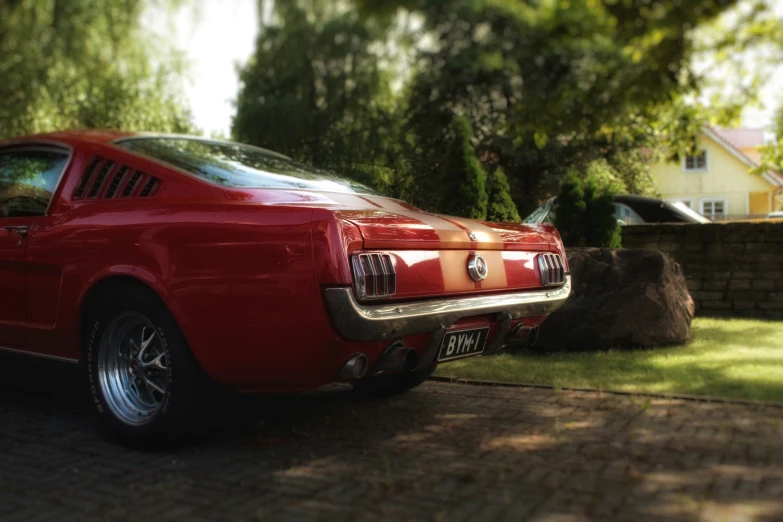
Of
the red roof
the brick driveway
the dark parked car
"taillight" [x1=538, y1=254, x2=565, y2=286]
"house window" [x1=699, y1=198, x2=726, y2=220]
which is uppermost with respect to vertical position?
the red roof

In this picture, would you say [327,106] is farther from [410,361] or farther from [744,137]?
[744,137]

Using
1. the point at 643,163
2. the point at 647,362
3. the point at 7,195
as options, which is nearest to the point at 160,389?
the point at 7,195

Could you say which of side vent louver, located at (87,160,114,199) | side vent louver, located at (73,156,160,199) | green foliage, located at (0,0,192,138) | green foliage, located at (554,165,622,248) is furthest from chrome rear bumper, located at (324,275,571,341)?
green foliage, located at (0,0,192,138)

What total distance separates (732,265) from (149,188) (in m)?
7.51

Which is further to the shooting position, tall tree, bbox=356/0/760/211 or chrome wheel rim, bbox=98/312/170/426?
tall tree, bbox=356/0/760/211

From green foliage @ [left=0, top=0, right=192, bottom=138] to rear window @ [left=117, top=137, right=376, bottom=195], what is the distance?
14.8ft

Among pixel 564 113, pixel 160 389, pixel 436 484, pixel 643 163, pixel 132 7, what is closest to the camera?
pixel 436 484

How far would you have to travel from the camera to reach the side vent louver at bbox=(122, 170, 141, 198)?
13.9ft

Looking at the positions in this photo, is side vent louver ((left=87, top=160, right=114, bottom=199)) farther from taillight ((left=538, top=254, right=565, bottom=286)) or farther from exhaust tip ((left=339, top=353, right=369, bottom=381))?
taillight ((left=538, top=254, right=565, bottom=286))

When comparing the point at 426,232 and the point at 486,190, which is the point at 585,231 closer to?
the point at 486,190

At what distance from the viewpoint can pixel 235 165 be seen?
4594 millimetres

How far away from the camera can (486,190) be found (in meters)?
9.46

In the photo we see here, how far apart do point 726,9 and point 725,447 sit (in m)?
2.86

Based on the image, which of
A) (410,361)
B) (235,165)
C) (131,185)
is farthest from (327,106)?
(410,361)
